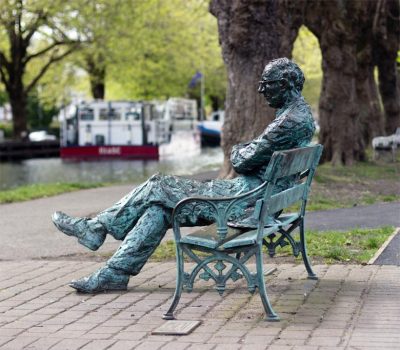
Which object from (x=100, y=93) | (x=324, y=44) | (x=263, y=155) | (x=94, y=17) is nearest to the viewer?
(x=263, y=155)

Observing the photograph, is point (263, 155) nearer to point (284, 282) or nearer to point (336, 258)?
point (284, 282)

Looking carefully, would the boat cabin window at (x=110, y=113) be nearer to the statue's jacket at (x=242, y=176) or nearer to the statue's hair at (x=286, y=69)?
the statue's jacket at (x=242, y=176)

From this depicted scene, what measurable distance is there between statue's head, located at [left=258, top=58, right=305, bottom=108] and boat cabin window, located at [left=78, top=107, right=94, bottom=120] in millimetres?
41044

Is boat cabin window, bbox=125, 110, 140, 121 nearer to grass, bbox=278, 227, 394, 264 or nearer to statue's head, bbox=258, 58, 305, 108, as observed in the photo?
grass, bbox=278, 227, 394, 264

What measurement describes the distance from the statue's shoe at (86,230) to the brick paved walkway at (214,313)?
0.40 m

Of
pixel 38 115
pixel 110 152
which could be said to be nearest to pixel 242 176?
pixel 110 152

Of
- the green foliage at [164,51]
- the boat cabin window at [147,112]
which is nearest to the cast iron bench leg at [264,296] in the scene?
the green foliage at [164,51]

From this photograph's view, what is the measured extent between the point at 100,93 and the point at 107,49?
880 cm

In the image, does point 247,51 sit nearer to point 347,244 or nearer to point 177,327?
point 347,244

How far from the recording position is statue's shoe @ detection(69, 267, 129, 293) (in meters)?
7.40

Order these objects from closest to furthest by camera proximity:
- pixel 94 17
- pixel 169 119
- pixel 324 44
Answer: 1. pixel 324 44
2. pixel 94 17
3. pixel 169 119

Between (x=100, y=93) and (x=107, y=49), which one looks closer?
(x=107, y=49)

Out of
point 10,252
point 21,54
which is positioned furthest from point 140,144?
point 10,252

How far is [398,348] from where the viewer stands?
17.9 feet
